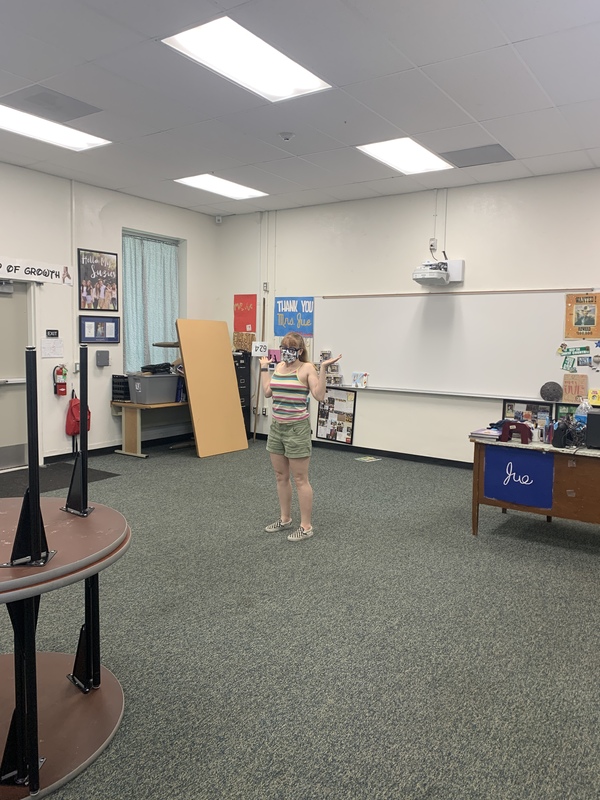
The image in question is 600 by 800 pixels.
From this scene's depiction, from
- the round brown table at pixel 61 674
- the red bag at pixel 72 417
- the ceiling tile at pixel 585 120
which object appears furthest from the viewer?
the red bag at pixel 72 417

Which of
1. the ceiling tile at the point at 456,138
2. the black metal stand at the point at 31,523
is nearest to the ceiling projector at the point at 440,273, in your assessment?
the ceiling tile at the point at 456,138

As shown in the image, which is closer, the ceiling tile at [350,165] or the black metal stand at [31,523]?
the black metal stand at [31,523]

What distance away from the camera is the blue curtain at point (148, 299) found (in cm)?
712

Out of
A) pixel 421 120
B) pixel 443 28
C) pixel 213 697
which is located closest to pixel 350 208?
pixel 421 120

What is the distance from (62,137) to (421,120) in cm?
300

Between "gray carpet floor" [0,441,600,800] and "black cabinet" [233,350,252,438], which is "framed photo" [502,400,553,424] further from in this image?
"black cabinet" [233,350,252,438]

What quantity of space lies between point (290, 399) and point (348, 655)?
1777mm

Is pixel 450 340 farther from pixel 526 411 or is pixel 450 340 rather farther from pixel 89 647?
pixel 89 647

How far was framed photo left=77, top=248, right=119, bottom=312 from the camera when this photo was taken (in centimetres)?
638

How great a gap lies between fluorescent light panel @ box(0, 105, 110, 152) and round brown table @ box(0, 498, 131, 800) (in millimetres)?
3631

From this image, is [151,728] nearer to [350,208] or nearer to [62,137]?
[62,137]

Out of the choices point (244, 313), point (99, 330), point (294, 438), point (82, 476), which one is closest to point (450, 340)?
point (244, 313)

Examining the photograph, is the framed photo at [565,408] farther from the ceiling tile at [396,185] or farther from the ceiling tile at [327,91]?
the ceiling tile at [396,185]

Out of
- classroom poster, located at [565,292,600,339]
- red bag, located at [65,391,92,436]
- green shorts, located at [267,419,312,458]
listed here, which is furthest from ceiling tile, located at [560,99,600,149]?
red bag, located at [65,391,92,436]
